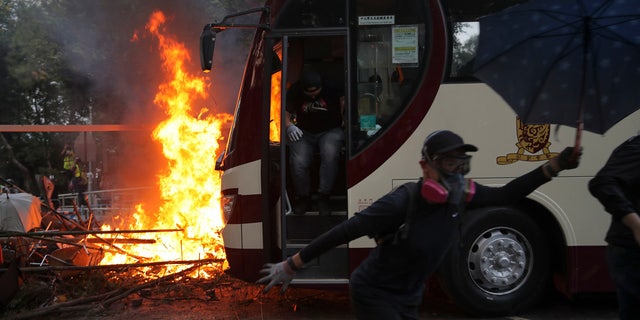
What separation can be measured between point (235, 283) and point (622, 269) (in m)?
4.97

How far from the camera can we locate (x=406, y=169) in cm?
590

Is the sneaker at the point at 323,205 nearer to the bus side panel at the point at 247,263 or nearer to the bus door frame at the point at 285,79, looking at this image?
the bus door frame at the point at 285,79

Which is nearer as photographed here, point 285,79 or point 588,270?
point 588,270

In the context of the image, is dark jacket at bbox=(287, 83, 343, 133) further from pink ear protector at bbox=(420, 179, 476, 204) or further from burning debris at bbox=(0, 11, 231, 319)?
pink ear protector at bbox=(420, 179, 476, 204)

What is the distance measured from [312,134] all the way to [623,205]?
12.0 feet

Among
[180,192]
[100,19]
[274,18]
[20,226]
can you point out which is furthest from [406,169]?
[100,19]

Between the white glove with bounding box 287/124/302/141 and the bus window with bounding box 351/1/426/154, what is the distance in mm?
647

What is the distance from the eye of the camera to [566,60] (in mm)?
3666

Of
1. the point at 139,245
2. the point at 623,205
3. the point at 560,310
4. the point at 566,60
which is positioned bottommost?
the point at 560,310

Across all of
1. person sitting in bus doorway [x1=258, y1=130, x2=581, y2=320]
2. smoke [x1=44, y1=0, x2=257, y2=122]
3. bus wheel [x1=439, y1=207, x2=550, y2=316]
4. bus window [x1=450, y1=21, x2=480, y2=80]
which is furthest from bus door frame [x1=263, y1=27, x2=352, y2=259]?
smoke [x1=44, y1=0, x2=257, y2=122]

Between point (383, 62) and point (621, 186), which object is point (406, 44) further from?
point (621, 186)

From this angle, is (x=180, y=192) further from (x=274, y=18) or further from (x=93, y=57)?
(x=93, y=57)

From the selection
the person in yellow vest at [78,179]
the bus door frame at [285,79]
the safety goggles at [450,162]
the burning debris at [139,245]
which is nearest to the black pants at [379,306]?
the safety goggles at [450,162]

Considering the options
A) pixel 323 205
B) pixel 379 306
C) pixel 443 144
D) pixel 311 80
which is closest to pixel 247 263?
pixel 323 205
